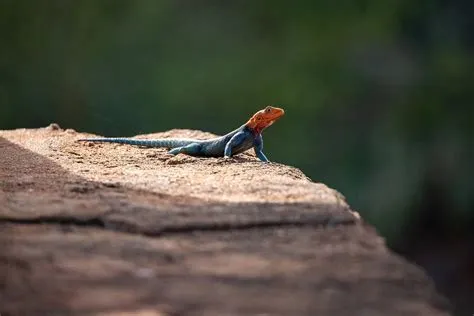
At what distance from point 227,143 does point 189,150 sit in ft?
0.64

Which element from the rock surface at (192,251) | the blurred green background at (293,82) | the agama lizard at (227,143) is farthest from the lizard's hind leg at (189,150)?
the blurred green background at (293,82)

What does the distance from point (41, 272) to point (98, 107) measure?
18.1 feet

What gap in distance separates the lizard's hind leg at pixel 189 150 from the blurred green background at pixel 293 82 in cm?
335

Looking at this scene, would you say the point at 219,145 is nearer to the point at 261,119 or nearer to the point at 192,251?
the point at 261,119

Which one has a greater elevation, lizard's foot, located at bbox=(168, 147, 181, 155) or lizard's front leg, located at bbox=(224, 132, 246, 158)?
lizard's front leg, located at bbox=(224, 132, 246, 158)

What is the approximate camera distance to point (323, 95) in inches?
287

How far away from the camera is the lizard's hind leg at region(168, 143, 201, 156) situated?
3703mm

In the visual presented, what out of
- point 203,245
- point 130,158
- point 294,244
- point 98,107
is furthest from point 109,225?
point 98,107

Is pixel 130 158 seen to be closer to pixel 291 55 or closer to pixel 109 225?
pixel 109 225

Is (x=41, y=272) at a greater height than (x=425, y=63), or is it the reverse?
(x=425, y=63)

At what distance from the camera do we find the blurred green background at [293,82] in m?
7.20

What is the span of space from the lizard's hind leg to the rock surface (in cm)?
77

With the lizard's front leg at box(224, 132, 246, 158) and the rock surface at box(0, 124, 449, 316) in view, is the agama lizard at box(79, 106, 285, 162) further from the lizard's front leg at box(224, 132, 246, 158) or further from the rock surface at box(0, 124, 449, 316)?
the rock surface at box(0, 124, 449, 316)

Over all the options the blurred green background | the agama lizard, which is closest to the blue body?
the agama lizard
